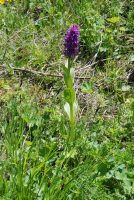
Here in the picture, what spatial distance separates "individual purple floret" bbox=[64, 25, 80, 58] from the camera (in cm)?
188

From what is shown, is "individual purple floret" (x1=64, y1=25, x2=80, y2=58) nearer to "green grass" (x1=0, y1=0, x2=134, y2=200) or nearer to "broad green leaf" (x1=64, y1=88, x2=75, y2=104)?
"broad green leaf" (x1=64, y1=88, x2=75, y2=104)

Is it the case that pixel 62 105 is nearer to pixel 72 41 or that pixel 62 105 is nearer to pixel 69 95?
pixel 69 95

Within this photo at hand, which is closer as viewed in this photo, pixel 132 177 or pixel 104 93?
pixel 132 177

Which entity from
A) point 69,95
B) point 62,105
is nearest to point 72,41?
point 69,95

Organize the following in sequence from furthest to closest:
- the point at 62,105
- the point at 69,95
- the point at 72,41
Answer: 1. the point at 62,105
2. the point at 69,95
3. the point at 72,41

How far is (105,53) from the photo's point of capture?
274cm

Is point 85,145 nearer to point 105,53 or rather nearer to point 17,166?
point 17,166

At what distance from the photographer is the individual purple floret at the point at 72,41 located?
1.88 m

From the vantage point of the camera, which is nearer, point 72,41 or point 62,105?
point 72,41

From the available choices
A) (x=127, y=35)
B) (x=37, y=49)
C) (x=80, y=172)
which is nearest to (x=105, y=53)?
(x=127, y=35)

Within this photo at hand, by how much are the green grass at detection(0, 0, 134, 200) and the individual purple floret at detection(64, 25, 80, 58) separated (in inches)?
13.7

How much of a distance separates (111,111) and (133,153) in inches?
17.9

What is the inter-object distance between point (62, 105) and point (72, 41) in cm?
39

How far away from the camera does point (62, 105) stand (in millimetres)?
2162
